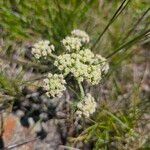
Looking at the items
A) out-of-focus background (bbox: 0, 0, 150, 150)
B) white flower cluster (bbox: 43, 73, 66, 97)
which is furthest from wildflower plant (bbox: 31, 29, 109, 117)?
out-of-focus background (bbox: 0, 0, 150, 150)

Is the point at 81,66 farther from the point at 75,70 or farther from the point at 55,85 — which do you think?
the point at 55,85

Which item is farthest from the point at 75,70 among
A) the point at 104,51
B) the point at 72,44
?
the point at 104,51

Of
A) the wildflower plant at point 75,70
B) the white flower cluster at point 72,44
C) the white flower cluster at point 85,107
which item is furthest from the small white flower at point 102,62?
the white flower cluster at point 85,107

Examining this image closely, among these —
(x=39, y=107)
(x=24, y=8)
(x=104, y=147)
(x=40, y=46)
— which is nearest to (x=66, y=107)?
(x=39, y=107)

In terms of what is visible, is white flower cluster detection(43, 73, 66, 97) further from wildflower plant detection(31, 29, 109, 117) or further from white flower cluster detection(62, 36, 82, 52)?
white flower cluster detection(62, 36, 82, 52)

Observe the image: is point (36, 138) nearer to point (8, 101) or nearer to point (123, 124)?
point (8, 101)
